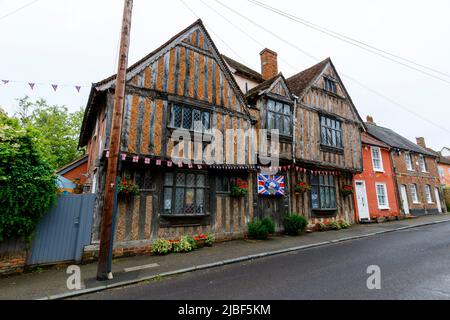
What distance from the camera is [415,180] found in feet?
59.7

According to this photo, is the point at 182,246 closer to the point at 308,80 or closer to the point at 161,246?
the point at 161,246

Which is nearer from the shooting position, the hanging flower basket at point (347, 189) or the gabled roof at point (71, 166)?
the gabled roof at point (71, 166)

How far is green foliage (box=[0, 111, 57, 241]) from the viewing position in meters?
5.13

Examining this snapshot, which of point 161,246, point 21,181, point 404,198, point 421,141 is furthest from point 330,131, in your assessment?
point 421,141

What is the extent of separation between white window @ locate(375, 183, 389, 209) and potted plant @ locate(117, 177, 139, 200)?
15643mm

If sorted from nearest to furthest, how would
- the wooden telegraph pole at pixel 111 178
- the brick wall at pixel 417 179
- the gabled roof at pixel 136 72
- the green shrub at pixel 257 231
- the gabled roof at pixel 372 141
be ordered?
the wooden telegraph pole at pixel 111 178
the gabled roof at pixel 136 72
the green shrub at pixel 257 231
the gabled roof at pixel 372 141
the brick wall at pixel 417 179

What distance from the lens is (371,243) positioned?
8.04 metres

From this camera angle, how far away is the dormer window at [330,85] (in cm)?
1352

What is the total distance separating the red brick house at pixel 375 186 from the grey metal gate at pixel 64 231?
46.6 ft

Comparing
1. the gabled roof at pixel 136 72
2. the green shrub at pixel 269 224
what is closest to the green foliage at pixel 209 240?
the green shrub at pixel 269 224

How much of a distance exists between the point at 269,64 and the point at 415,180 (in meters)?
15.3

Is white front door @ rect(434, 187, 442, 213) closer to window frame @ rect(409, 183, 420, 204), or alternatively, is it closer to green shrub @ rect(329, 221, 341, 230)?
window frame @ rect(409, 183, 420, 204)

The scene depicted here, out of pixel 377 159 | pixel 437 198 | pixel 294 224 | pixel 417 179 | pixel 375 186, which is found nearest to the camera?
pixel 294 224

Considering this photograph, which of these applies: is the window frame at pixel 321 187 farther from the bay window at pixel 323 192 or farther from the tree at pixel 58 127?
the tree at pixel 58 127
